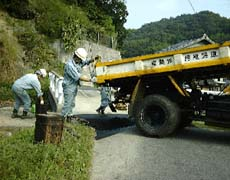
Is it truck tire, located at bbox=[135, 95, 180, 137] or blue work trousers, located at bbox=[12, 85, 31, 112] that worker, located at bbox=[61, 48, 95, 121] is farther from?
blue work trousers, located at bbox=[12, 85, 31, 112]

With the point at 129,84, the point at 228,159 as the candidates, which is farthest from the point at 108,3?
the point at 228,159

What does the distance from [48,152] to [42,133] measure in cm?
84

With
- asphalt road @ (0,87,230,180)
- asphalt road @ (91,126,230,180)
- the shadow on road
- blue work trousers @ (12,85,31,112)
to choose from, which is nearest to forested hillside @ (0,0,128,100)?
the shadow on road

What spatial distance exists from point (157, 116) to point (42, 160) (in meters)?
4.26

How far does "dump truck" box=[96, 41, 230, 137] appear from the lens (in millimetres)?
7809

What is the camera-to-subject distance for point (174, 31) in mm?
62281

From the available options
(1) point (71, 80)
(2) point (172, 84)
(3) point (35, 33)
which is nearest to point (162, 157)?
(2) point (172, 84)

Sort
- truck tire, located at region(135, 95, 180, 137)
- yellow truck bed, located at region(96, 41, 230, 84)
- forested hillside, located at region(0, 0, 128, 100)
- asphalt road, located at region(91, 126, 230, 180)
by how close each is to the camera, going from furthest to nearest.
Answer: forested hillside, located at region(0, 0, 128, 100) < truck tire, located at region(135, 95, 180, 137) < yellow truck bed, located at region(96, 41, 230, 84) < asphalt road, located at region(91, 126, 230, 180)

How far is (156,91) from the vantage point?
29.1 feet

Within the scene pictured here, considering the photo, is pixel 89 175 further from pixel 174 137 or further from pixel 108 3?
pixel 108 3

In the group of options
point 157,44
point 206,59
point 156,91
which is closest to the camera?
point 206,59

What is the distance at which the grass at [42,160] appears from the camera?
166 inches

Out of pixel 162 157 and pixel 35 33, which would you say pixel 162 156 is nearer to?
pixel 162 157

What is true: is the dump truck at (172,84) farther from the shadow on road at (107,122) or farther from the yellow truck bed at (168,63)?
the shadow on road at (107,122)
